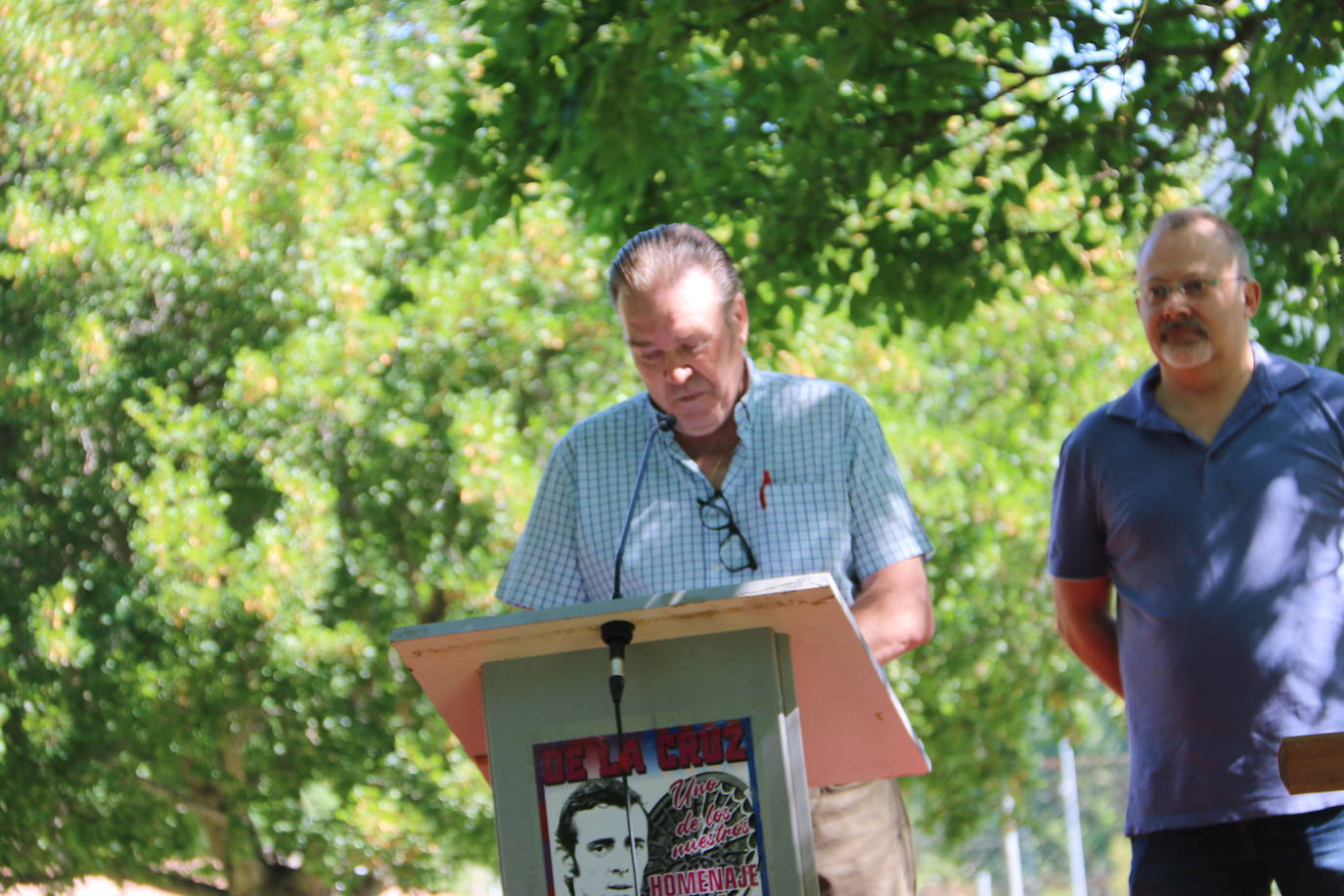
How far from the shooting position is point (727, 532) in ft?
9.75

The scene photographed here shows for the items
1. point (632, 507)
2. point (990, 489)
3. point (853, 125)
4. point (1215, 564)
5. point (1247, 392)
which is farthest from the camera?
point (990, 489)

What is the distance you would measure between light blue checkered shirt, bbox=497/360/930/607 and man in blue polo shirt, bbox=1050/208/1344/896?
18.4 inches

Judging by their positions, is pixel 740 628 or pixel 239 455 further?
pixel 239 455

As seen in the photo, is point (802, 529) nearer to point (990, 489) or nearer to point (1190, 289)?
point (1190, 289)

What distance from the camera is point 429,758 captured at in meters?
11.4

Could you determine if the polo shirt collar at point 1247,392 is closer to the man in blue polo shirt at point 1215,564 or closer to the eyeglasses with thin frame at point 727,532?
the man in blue polo shirt at point 1215,564

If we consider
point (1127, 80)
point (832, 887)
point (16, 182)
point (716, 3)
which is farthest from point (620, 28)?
point (16, 182)

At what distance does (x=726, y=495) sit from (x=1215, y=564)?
2.95 ft

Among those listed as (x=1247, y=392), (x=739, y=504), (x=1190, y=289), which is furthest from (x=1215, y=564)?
(x=739, y=504)

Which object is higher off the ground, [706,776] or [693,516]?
[693,516]

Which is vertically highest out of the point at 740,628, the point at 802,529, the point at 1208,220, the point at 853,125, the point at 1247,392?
the point at 853,125

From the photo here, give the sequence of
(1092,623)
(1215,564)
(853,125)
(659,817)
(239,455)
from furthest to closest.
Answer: (239,455) → (853,125) → (1092,623) → (1215,564) → (659,817)

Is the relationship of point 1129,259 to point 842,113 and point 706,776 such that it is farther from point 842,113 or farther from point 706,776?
point 706,776

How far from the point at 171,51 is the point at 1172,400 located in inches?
420
